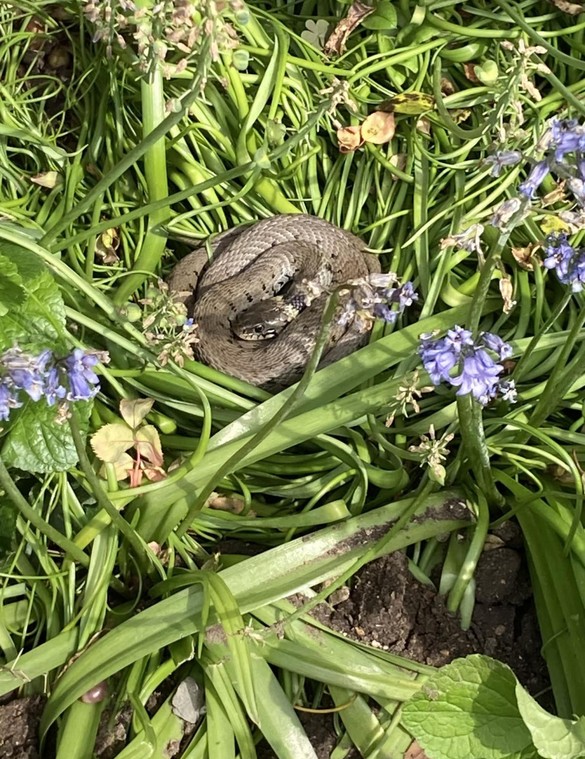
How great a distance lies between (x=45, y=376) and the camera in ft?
2.72

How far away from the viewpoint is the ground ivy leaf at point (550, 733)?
0.96 metres

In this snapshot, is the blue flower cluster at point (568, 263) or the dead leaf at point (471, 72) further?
the dead leaf at point (471, 72)

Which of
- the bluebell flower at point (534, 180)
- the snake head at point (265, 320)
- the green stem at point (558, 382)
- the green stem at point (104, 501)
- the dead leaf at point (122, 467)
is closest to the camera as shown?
the bluebell flower at point (534, 180)

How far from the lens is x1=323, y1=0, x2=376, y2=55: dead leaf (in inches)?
64.3

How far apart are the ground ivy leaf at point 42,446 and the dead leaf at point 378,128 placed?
0.91 meters

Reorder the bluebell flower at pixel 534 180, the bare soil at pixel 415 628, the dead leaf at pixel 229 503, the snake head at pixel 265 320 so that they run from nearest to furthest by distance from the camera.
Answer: the bluebell flower at pixel 534 180, the bare soil at pixel 415 628, the dead leaf at pixel 229 503, the snake head at pixel 265 320

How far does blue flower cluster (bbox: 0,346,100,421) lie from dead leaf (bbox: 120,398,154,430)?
1.78 feet

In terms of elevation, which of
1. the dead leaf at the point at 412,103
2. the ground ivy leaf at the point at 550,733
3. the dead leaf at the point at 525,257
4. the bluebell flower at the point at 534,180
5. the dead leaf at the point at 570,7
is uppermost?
the dead leaf at the point at 570,7

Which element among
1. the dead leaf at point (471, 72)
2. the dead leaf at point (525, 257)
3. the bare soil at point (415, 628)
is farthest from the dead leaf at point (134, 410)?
the dead leaf at point (471, 72)

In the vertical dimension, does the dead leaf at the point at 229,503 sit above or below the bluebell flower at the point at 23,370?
below

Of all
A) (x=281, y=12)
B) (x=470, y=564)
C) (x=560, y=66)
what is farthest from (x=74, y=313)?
(x=560, y=66)

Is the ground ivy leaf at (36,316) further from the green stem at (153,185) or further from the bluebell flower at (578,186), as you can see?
the bluebell flower at (578,186)

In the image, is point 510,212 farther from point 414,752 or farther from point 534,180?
point 414,752

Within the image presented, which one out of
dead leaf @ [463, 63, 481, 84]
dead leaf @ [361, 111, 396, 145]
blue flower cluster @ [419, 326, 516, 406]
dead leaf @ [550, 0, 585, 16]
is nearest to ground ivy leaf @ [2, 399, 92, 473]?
blue flower cluster @ [419, 326, 516, 406]
